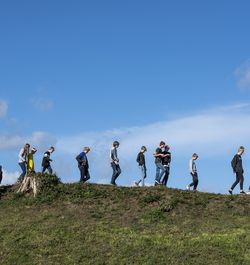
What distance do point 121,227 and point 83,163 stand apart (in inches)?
219

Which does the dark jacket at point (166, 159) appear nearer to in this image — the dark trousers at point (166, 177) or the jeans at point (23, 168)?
the dark trousers at point (166, 177)

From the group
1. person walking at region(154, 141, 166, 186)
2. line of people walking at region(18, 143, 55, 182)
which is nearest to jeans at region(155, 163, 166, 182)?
person walking at region(154, 141, 166, 186)

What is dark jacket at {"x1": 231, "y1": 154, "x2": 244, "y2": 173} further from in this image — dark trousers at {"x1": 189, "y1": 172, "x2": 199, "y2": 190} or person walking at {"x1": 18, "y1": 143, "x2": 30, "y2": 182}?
person walking at {"x1": 18, "y1": 143, "x2": 30, "y2": 182}

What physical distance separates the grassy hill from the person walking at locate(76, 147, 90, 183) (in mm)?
1065

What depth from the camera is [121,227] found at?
22.8 meters

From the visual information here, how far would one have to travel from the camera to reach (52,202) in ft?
84.6

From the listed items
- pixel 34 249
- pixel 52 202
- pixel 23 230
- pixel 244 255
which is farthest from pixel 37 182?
pixel 244 255

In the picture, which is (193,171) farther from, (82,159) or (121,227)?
(121,227)

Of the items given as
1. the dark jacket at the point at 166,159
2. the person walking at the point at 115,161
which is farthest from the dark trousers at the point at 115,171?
the dark jacket at the point at 166,159

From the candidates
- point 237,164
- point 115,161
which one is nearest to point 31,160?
point 115,161

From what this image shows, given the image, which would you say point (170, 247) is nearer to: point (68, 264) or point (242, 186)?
point (68, 264)

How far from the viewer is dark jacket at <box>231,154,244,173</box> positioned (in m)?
27.3

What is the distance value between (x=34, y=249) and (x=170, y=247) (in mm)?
4717

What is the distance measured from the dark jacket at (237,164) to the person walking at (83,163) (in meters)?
6.72
